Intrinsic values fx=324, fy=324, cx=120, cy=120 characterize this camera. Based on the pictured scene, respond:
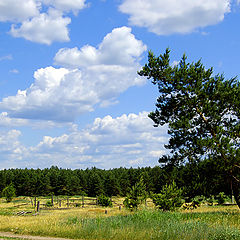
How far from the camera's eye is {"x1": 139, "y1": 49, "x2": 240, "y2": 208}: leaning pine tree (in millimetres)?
21797

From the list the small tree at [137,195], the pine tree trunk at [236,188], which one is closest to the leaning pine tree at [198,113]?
the pine tree trunk at [236,188]

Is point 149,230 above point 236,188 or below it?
below

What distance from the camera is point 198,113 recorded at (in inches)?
915

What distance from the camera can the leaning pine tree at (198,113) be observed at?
21.8 metres

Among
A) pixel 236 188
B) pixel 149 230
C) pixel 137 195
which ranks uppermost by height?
pixel 236 188

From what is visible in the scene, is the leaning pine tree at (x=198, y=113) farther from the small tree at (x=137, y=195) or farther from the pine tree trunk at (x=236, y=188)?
the small tree at (x=137, y=195)

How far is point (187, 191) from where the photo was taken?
77.2 feet

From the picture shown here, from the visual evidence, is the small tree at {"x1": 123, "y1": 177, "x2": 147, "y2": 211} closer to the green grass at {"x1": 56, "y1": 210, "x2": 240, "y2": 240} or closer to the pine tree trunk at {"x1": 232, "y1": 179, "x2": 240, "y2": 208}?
the pine tree trunk at {"x1": 232, "y1": 179, "x2": 240, "y2": 208}

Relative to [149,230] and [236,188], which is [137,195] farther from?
[149,230]

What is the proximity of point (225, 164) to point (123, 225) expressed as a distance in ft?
30.6

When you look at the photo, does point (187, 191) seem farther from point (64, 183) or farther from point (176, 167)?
point (64, 183)

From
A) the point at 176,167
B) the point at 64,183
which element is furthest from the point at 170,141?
the point at 64,183

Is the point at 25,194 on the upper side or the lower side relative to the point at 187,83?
lower

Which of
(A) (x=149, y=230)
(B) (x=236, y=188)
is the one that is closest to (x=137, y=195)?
(B) (x=236, y=188)
